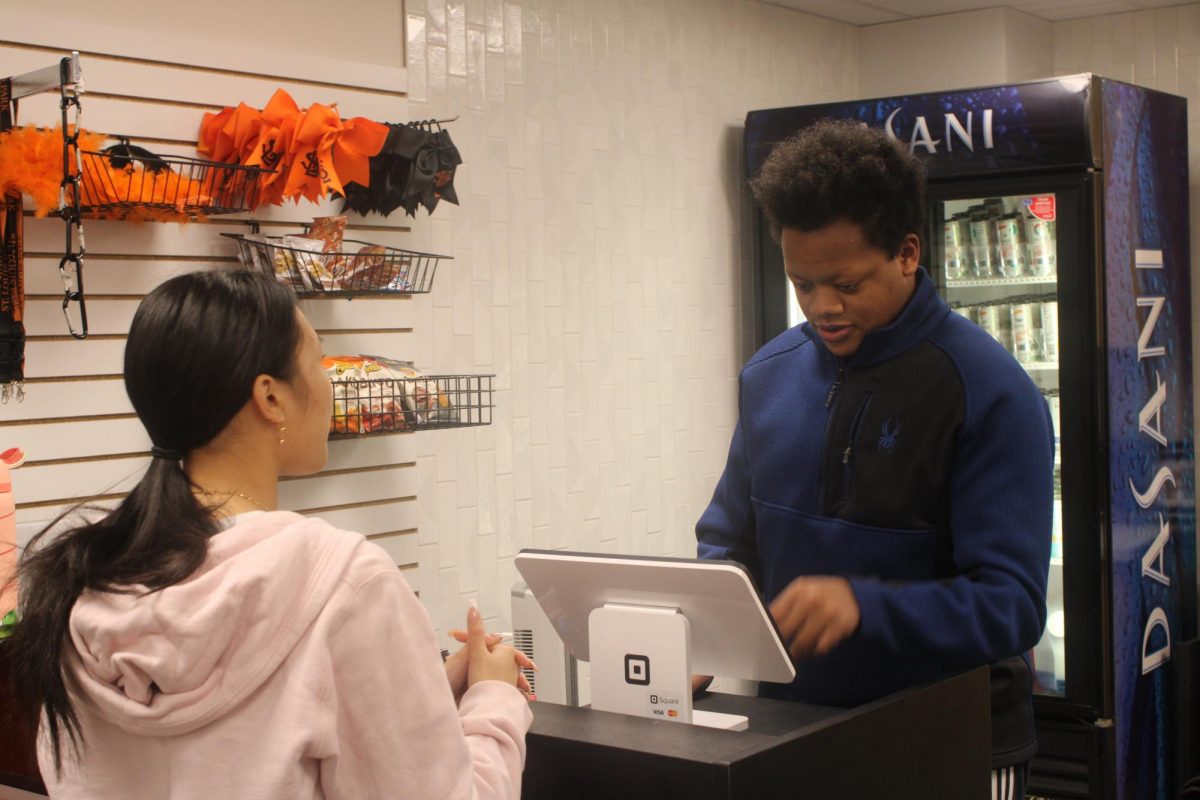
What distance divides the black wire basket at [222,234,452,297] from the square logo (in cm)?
150

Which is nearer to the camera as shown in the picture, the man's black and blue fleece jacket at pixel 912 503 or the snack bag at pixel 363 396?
the man's black and blue fleece jacket at pixel 912 503

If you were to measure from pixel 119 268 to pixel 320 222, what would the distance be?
0.49m

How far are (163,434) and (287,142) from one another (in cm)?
168

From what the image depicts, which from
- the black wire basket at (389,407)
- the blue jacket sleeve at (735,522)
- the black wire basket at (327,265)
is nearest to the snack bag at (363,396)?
the black wire basket at (389,407)

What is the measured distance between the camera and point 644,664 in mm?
1911

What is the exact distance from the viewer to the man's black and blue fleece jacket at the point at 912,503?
208cm

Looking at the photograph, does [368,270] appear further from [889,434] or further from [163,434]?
[163,434]

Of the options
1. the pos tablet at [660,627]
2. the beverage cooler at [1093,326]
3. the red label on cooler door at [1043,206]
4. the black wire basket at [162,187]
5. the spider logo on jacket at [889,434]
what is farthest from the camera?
the red label on cooler door at [1043,206]

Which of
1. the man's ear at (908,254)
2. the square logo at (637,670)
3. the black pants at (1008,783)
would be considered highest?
the man's ear at (908,254)

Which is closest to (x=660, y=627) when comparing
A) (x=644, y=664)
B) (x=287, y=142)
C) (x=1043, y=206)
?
(x=644, y=664)

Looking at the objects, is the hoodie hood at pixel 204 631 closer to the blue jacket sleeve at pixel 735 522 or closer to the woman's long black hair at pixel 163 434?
the woman's long black hair at pixel 163 434

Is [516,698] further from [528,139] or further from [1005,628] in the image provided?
[528,139]

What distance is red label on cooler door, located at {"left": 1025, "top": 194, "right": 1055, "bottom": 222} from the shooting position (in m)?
4.32

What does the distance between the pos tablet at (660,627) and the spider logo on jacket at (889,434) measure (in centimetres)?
52
